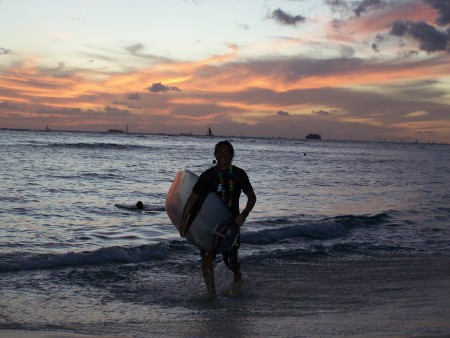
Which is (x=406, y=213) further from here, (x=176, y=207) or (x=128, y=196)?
(x=176, y=207)

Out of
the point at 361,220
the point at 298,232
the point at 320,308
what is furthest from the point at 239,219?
the point at 361,220

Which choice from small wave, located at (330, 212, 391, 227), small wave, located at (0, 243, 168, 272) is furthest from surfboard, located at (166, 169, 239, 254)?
small wave, located at (330, 212, 391, 227)

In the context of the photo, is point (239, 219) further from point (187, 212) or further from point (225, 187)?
point (187, 212)

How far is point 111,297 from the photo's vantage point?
669 cm

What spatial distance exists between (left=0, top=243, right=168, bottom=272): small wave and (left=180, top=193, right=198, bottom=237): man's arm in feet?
9.90

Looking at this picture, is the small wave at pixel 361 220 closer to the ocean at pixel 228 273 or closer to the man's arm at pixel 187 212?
the ocean at pixel 228 273

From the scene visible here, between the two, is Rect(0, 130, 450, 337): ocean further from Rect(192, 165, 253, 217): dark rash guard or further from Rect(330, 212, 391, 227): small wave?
Rect(192, 165, 253, 217): dark rash guard

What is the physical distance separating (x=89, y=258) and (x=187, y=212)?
11.3 ft

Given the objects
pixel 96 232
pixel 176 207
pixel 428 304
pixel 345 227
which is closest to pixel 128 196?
pixel 96 232

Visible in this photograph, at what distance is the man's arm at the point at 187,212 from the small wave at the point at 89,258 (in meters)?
3.02

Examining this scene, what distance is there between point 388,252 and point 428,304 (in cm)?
440

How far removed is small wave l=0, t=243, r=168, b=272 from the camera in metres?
8.34

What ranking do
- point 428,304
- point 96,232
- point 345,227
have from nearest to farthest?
point 428,304 < point 96,232 < point 345,227

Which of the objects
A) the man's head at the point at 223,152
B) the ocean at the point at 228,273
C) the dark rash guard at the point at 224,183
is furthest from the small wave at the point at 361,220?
the man's head at the point at 223,152
